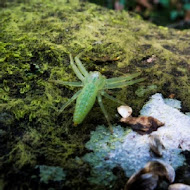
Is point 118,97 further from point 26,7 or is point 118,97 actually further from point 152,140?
point 26,7

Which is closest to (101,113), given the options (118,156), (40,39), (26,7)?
(118,156)

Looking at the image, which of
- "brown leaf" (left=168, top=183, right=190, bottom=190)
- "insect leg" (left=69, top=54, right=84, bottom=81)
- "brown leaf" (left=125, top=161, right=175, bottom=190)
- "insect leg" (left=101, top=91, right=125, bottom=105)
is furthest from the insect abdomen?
"brown leaf" (left=168, top=183, right=190, bottom=190)

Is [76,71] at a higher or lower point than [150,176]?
higher

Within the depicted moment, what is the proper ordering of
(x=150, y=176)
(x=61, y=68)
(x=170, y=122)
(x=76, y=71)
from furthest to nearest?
(x=61, y=68)
(x=76, y=71)
(x=170, y=122)
(x=150, y=176)

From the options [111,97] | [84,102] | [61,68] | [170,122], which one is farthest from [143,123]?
[61,68]

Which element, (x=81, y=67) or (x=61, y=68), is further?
(x=61, y=68)

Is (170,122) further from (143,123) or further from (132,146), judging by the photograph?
(132,146)
